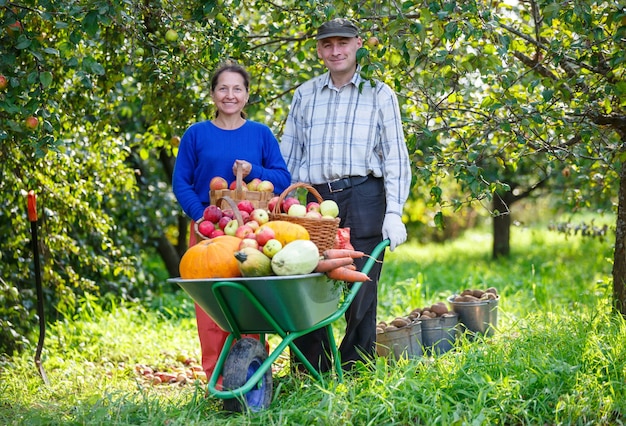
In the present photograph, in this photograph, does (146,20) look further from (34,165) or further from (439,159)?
(439,159)

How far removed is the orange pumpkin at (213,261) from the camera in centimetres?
302

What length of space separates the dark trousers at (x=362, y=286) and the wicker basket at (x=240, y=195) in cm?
47

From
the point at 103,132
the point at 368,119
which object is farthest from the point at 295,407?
the point at 103,132

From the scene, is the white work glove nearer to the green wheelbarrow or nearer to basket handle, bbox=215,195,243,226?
the green wheelbarrow

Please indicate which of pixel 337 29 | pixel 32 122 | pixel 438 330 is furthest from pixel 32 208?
pixel 438 330

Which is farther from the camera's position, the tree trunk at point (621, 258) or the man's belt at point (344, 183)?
the tree trunk at point (621, 258)

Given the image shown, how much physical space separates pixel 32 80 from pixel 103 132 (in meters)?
2.02

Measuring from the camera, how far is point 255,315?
3186 millimetres

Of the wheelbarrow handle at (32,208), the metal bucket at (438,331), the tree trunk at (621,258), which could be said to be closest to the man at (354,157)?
the metal bucket at (438,331)

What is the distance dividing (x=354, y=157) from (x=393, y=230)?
0.43 meters

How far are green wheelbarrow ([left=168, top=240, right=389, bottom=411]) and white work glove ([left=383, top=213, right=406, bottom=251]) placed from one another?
0.46 m

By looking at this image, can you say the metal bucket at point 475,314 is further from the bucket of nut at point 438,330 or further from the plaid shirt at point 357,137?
the plaid shirt at point 357,137

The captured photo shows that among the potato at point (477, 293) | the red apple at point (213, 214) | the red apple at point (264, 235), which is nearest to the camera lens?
the red apple at point (264, 235)

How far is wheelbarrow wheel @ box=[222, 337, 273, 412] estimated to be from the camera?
3.07m
